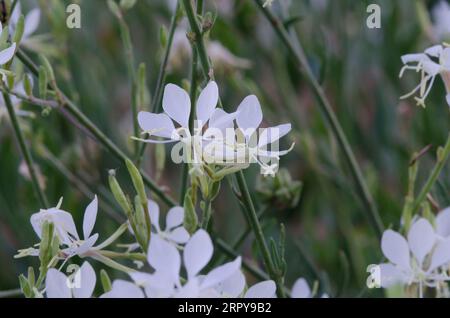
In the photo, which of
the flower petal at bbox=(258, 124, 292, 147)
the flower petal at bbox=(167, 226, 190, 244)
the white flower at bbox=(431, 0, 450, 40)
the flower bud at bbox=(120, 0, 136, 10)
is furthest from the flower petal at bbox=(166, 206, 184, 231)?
the white flower at bbox=(431, 0, 450, 40)

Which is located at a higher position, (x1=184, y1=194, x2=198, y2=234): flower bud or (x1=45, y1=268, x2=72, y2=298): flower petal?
(x1=184, y1=194, x2=198, y2=234): flower bud

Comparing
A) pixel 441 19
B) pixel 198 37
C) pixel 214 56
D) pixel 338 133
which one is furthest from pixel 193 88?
pixel 441 19

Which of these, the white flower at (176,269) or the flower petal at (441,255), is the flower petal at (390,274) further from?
the white flower at (176,269)

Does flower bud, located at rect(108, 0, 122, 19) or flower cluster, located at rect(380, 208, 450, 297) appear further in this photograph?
flower bud, located at rect(108, 0, 122, 19)

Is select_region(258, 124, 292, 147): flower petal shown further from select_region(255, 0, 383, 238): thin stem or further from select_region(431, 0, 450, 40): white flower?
select_region(431, 0, 450, 40): white flower

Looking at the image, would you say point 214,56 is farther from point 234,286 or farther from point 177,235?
point 234,286

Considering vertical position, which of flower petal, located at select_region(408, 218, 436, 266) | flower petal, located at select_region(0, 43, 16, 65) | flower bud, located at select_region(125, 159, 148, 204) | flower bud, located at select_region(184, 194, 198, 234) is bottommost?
flower petal, located at select_region(408, 218, 436, 266)
